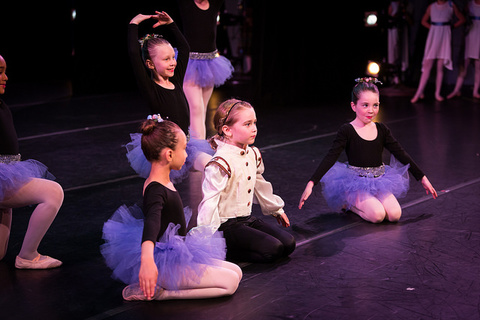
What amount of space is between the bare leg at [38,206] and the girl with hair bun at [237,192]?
2.29 feet

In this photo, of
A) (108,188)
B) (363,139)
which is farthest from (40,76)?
(363,139)

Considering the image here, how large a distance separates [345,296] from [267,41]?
603cm

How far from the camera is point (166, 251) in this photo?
2.74m

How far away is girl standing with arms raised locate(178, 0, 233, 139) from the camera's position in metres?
4.84

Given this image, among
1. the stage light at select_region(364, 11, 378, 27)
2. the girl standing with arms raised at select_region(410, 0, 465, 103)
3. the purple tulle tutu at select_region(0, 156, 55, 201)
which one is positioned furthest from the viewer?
the stage light at select_region(364, 11, 378, 27)

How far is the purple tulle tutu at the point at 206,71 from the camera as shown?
4.84 meters

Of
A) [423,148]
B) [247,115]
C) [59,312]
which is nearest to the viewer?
[59,312]

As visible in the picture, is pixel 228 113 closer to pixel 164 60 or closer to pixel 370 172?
pixel 164 60

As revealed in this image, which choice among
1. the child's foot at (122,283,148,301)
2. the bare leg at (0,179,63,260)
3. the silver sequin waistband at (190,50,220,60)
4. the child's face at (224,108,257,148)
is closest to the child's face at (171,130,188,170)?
the child's face at (224,108,257,148)

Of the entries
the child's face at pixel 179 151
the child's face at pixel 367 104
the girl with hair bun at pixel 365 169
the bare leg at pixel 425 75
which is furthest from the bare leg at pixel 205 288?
the bare leg at pixel 425 75

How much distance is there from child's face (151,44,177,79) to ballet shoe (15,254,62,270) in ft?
4.09

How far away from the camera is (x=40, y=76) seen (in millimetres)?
11320

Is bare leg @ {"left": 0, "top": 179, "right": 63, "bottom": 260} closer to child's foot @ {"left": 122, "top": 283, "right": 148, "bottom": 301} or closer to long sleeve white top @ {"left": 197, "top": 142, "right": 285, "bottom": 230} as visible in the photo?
child's foot @ {"left": 122, "top": 283, "right": 148, "bottom": 301}

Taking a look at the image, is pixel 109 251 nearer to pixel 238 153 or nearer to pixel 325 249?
pixel 238 153
